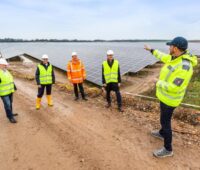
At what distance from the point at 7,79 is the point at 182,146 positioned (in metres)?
5.24

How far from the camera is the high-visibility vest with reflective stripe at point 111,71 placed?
761 cm

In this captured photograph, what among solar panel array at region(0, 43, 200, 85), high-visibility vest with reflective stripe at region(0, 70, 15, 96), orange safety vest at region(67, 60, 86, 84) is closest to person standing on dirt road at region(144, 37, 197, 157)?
high-visibility vest with reflective stripe at region(0, 70, 15, 96)

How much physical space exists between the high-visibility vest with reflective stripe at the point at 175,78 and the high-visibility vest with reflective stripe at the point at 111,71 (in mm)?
3073

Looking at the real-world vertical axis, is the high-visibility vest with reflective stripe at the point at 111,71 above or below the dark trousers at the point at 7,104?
above

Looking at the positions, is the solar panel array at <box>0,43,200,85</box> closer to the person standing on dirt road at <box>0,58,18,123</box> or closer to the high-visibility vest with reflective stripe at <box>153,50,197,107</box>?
the person standing on dirt road at <box>0,58,18,123</box>

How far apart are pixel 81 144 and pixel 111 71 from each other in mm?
3015

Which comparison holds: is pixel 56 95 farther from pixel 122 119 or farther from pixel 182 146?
pixel 182 146

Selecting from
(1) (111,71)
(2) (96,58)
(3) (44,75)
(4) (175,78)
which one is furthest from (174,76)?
(2) (96,58)

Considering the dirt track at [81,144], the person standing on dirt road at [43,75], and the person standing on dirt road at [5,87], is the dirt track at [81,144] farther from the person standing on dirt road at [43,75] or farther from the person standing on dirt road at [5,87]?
the person standing on dirt road at [43,75]

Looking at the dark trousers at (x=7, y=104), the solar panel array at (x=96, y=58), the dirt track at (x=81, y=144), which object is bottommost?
the dirt track at (x=81, y=144)

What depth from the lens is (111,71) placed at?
7.61m

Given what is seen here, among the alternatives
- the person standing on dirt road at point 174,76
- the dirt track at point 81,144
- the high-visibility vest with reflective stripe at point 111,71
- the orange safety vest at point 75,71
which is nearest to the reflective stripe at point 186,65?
the person standing on dirt road at point 174,76

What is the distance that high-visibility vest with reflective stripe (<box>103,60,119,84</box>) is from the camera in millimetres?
7609

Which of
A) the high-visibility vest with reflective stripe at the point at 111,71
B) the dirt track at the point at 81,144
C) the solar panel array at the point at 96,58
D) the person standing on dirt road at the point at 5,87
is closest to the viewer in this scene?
the dirt track at the point at 81,144
